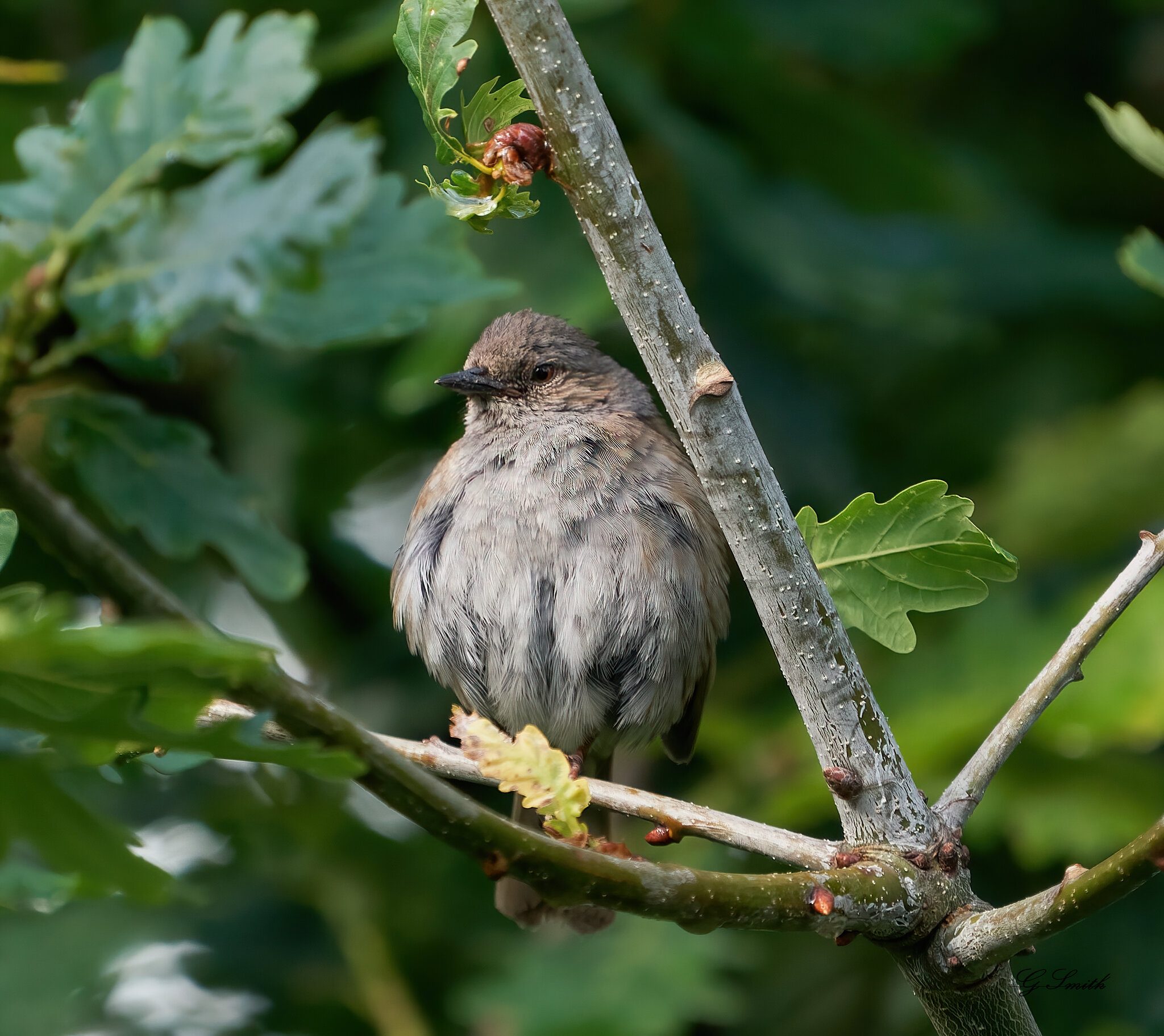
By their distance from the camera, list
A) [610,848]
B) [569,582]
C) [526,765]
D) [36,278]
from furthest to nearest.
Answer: [569,582] < [36,278] < [610,848] < [526,765]

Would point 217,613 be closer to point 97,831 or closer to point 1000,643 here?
point 1000,643

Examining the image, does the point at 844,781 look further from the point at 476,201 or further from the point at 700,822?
the point at 476,201

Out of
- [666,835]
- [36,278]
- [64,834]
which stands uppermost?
[36,278]

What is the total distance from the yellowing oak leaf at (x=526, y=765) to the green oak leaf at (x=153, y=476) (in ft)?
4.08

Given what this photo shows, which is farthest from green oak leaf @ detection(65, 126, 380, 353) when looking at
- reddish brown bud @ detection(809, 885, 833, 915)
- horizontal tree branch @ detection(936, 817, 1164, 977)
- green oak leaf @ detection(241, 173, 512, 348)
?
horizontal tree branch @ detection(936, 817, 1164, 977)

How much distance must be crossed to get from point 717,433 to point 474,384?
254 centimetres

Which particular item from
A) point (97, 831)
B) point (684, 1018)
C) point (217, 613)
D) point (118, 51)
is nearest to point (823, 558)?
point (97, 831)

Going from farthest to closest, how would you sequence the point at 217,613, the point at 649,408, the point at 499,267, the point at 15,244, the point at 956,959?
1. the point at 217,613
2. the point at 649,408
3. the point at 499,267
4. the point at 15,244
5. the point at 956,959

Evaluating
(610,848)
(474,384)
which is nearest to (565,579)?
(474,384)

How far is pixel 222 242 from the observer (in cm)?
258

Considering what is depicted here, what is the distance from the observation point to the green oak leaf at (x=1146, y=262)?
7.70 feet

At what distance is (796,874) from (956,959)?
426 millimetres

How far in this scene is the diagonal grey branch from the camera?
2.00 metres

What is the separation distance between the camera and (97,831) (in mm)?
1545
